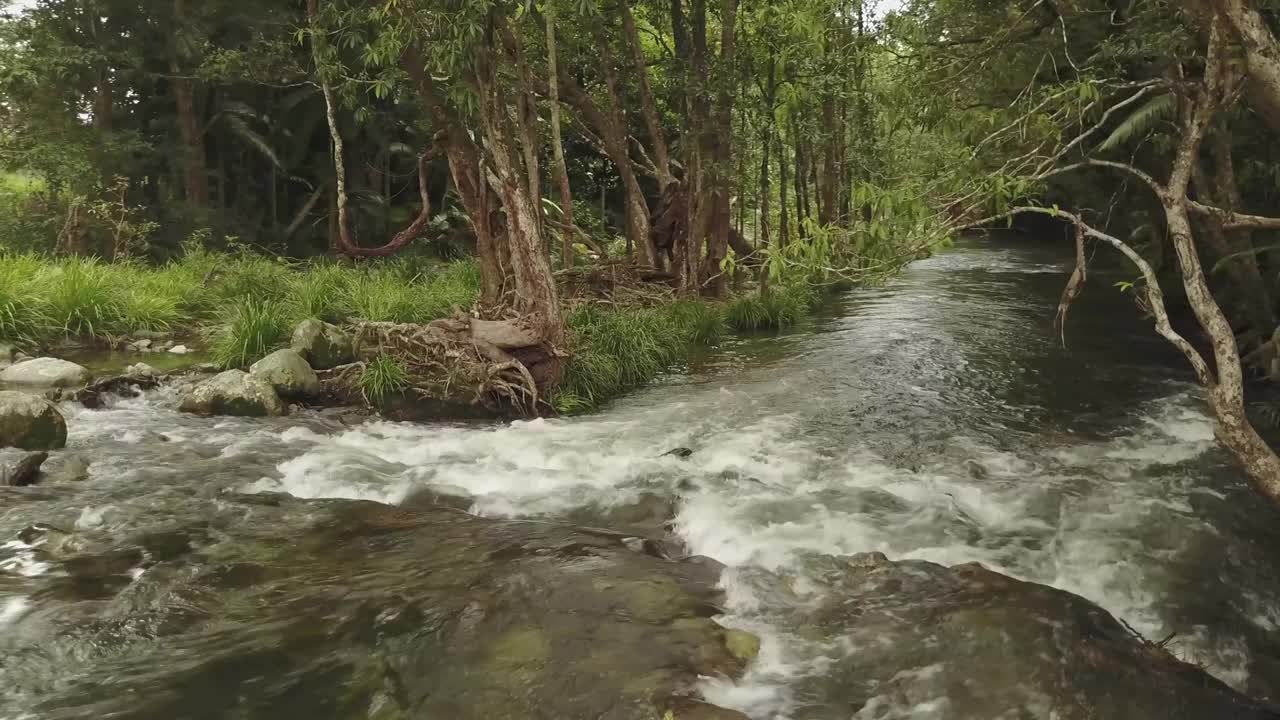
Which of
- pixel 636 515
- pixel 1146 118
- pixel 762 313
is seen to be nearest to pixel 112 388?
pixel 636 515

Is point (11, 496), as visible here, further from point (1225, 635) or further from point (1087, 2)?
point (1087, 2)

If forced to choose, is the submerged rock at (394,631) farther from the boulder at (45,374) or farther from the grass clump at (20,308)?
the grass clump at (20,308)

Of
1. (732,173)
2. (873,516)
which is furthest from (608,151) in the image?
(873,516)

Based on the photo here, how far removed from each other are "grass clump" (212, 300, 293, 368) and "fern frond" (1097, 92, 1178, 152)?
1015 centimetres

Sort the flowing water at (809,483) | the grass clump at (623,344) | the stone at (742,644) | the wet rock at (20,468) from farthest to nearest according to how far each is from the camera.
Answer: the grass clump at (623,344), the wet rock at (20,468), the flowing water at (809,483), the stone at (742,644)

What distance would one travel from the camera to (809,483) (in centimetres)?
691

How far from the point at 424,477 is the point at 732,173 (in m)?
9.47

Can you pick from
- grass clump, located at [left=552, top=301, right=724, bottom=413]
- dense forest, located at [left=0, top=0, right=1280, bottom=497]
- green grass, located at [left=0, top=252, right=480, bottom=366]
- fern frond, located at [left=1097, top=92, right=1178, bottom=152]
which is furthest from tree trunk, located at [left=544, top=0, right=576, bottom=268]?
fern frond, located at [left=1097, top=92, right=1178, bottom=152]

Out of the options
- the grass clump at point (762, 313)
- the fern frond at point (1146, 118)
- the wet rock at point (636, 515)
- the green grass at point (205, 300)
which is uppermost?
the fern frond at point (1146, 118)

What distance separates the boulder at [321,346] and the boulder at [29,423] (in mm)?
2918

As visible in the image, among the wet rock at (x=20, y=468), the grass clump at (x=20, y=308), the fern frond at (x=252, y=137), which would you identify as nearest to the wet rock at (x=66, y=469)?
the wet rock at (x=20, y=468)

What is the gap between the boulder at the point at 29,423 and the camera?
6.99m

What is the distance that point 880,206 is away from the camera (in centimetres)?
447

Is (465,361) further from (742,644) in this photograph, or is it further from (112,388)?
(742,644)
